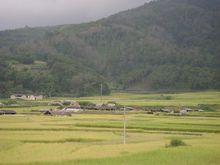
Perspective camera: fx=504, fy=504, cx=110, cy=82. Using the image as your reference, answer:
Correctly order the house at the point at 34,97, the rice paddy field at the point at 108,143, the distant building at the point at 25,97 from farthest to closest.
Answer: the distant building at the point at 25,97 → the house at the point at 34,97 → the rice paddy field at the point at 108,143

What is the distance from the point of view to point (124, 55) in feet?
466

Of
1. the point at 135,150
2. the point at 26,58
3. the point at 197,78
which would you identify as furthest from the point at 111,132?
the point at 26,58

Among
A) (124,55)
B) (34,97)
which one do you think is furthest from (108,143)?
(124,55)

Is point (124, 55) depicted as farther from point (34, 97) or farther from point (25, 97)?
point (25, 97)

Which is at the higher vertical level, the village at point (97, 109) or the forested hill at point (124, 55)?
the forested hill at point (124, 55)

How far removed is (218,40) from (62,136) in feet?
436

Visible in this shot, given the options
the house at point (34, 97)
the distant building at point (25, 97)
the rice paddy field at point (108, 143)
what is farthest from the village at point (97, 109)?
the distant building at point (25, 97)

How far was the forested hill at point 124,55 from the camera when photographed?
99500 mm

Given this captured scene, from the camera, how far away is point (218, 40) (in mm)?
157625

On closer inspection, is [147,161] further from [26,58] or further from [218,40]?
[218,40]

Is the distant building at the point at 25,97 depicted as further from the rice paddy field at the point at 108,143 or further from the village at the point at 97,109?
the rice paddy field at the point at 108,143

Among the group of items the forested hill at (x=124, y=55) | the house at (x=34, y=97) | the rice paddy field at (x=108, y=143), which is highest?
the forested hill at (x=124, y=55)

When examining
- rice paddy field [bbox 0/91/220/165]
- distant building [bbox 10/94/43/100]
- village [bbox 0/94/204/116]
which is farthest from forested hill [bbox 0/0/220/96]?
rice paddy field [bbox 0/91/220/165]

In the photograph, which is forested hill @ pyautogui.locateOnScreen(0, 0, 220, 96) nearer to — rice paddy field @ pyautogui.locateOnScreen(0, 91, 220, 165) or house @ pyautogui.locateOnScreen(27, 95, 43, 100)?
house @ pyautogui.locateOnScreen(27, 95, 43, 100)
